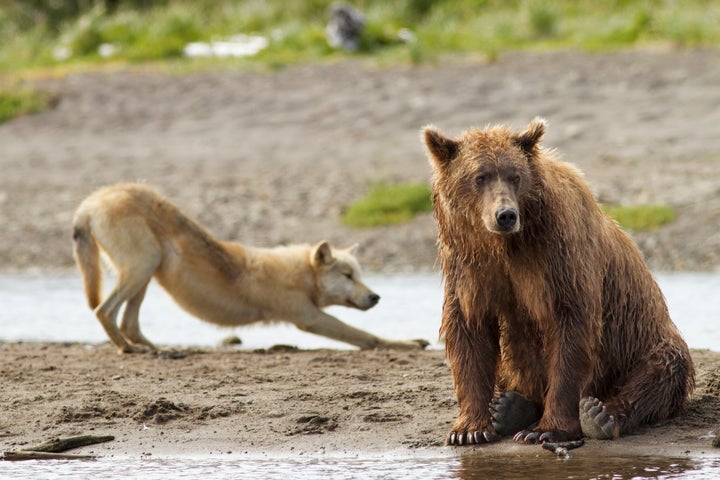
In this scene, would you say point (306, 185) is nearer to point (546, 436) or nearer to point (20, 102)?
point (20, 102)

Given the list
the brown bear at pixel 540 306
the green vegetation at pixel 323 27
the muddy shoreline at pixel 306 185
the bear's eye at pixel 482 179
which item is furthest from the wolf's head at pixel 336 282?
the green vegetation at pixel 323 27

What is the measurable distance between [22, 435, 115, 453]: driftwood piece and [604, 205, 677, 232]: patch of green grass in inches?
314

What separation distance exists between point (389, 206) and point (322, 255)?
14.2 ft

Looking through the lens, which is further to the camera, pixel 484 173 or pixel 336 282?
pixel 336 282

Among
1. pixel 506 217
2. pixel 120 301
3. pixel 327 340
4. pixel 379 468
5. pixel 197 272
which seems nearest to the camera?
pixel 506 217

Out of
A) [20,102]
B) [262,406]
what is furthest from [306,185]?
[262,406]

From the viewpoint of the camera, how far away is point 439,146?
636 centimetres

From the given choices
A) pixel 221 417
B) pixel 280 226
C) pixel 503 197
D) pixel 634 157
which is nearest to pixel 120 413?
pixel 221 417

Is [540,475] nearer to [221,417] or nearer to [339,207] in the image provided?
[221,417]

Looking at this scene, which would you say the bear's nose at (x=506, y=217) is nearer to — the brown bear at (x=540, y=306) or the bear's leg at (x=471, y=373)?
the brown bear at (x=540, y=306)

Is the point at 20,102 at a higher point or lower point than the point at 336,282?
higher

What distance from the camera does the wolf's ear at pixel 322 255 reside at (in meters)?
10.3

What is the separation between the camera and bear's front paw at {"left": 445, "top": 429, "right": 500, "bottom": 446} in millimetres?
6395

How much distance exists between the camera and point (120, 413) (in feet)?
23.6
